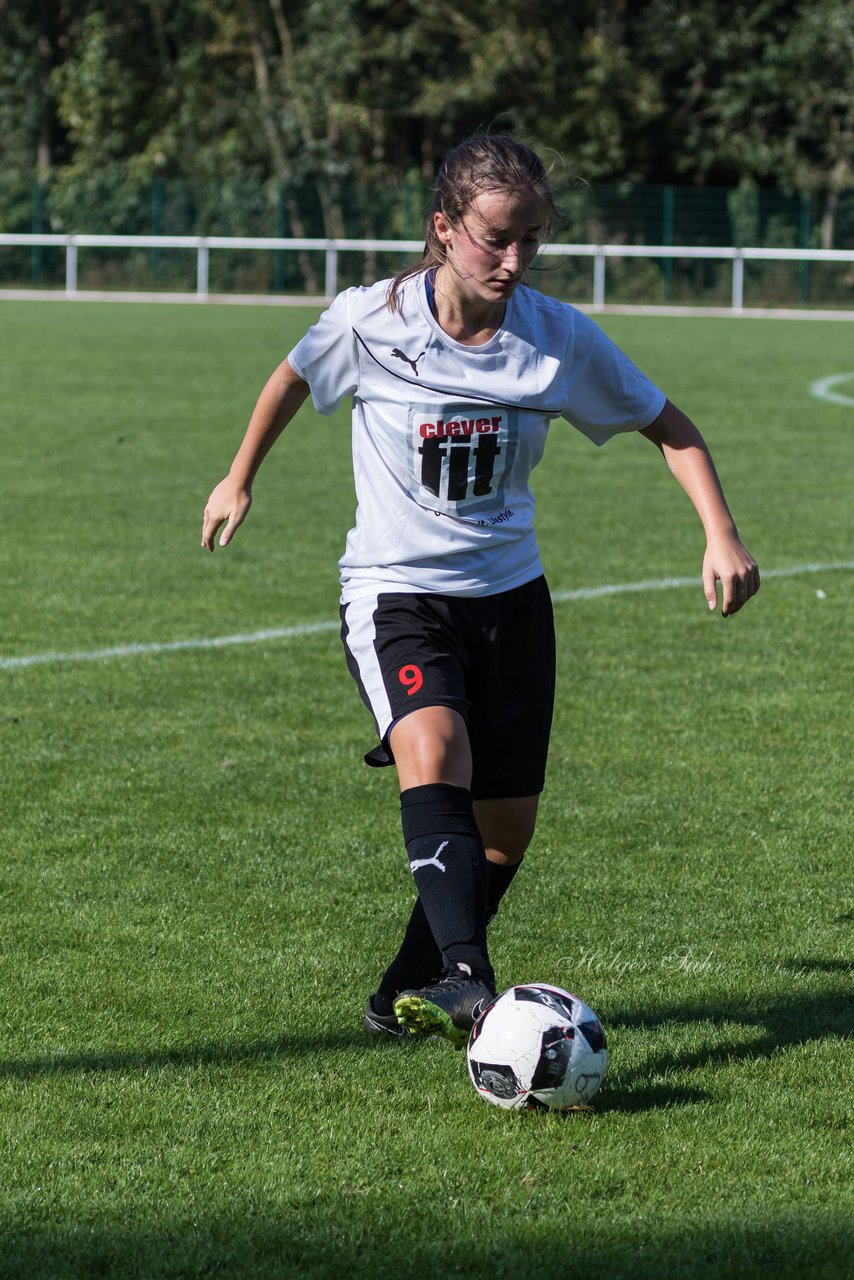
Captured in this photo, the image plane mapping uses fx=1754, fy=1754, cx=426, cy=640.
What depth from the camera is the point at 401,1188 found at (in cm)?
284

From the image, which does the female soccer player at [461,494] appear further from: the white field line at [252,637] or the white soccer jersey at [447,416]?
the white field line at [252,637]

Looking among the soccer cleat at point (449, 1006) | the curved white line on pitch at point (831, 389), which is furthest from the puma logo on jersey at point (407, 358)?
the curved white line on pitch at point (831, 389)

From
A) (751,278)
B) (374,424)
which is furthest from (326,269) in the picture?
(374,424)

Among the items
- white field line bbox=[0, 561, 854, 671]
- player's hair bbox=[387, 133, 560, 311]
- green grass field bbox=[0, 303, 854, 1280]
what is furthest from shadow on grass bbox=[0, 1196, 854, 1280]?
white field line bbox=[0, 561, 854, 671]

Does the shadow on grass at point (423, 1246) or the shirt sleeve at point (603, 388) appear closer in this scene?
the shadow on grass at point (423, 1246)

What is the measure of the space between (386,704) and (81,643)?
3.93 metres

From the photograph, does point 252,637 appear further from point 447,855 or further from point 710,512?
point 447,855

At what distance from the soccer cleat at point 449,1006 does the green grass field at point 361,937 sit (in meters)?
0.15

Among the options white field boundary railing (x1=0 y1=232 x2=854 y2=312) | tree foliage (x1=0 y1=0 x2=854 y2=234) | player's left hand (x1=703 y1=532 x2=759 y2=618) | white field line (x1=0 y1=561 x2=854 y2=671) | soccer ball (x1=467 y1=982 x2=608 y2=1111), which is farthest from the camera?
tree foliage (x1=0 y1=0 x2=854 y2=234)

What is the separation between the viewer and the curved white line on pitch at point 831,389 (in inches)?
664

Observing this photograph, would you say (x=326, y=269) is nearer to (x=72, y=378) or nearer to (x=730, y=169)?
(x=730, y=169)

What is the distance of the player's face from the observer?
328cm

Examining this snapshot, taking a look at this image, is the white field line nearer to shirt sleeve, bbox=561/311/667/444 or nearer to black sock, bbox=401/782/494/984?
shirt sleeve, bbox=561/311/667/444

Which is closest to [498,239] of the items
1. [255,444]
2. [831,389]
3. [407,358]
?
[407,358]
